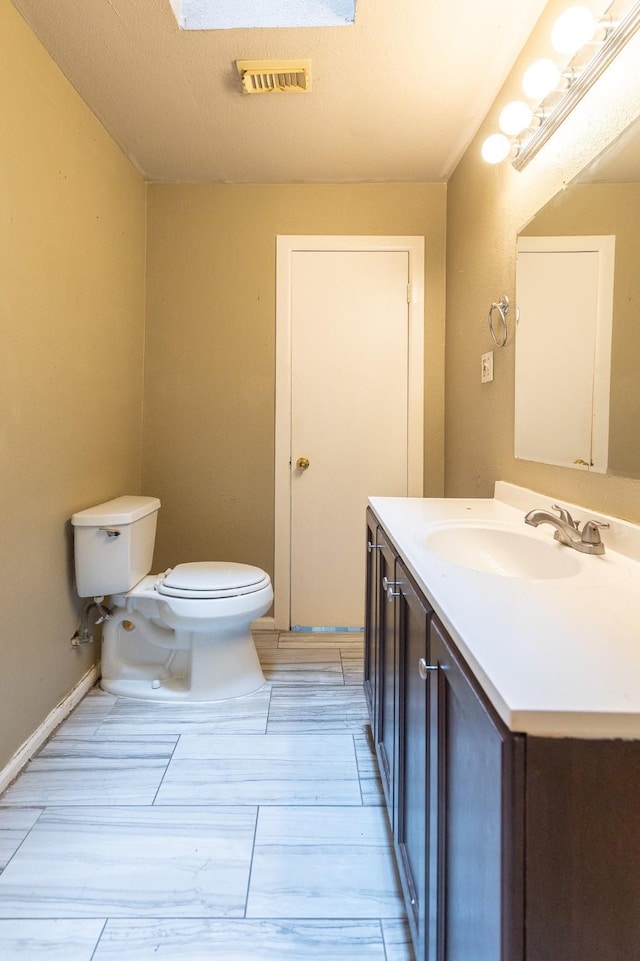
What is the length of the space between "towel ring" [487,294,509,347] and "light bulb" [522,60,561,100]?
56 cm

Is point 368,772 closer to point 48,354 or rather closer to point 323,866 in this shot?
point 323,866

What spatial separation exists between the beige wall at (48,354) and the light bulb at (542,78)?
1458 millimetres

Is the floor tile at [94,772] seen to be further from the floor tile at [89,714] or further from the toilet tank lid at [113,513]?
the toilet tank lid at [113,513]

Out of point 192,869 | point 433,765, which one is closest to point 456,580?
point 433,765

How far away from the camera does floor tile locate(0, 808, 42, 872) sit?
1.17 meters

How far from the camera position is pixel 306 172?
7.52 feet

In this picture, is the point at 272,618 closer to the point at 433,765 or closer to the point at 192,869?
the point at 192,869

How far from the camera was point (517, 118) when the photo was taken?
1.38m

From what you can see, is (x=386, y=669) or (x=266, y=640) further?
(x=266, y=640)

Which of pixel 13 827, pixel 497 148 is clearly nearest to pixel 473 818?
pixel 13 827

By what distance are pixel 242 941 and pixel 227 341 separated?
7.33 ft

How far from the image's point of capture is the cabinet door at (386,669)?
3.74 feet

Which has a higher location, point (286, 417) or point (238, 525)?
point (286, 417)

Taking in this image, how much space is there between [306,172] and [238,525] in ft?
5.79
